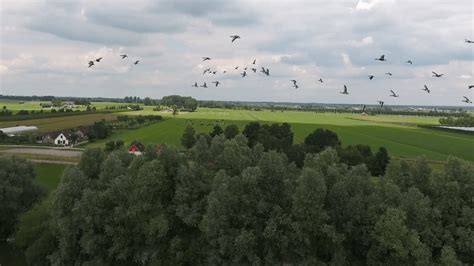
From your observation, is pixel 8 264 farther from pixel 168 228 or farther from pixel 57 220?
pixel 168 228

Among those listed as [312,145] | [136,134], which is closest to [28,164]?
[312,145]

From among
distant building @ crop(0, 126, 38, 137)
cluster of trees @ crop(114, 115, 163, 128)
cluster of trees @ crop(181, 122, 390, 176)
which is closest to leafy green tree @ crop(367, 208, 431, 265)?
cluster of trees @ crop(181, 122, 390, 176)

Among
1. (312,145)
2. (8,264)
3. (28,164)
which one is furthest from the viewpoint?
(312,145)

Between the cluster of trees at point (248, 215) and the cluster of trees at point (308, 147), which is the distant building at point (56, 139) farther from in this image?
the cluster of trees at point (248, 215)

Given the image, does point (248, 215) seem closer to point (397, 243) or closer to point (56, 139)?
point (397, 243)

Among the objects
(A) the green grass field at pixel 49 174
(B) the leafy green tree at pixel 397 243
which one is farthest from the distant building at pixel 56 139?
(B) the leafy green tree at pixel 397 243

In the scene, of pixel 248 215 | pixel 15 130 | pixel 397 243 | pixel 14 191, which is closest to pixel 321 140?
pixel 248 215
